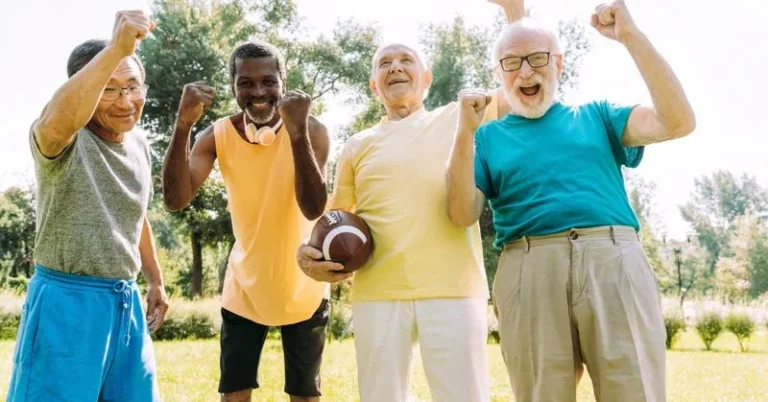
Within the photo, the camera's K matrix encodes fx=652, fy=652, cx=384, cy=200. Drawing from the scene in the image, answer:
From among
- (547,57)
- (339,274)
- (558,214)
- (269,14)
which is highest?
(269,14)

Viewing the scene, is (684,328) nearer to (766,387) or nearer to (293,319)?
(766,387)

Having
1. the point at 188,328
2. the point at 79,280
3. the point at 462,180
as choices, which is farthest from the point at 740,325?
the point at 79,280

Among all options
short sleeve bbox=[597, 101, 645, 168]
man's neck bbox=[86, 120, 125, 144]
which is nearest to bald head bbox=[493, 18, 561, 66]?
short sleeve bbox=[597, 101, 645, 168]

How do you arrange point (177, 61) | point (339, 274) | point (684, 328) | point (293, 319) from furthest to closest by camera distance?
point (177, 61) → point (684, 328) → point (293, 319) → point (339, 274)

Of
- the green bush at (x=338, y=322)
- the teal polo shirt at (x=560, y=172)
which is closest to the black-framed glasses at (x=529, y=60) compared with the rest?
the teal polo shirt at (x=560, y=172)

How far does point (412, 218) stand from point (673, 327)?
1916cm

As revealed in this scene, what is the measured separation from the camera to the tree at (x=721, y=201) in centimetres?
9356

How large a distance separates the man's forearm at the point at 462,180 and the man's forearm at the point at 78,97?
163 centimetres

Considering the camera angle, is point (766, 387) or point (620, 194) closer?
point (620, 194)

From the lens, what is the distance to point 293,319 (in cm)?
403

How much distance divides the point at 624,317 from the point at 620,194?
627 mm

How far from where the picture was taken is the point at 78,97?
261 cm

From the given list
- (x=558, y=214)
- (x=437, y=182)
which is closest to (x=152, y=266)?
(x=437, y=182)

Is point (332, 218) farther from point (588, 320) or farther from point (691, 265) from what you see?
point (691, 265)
